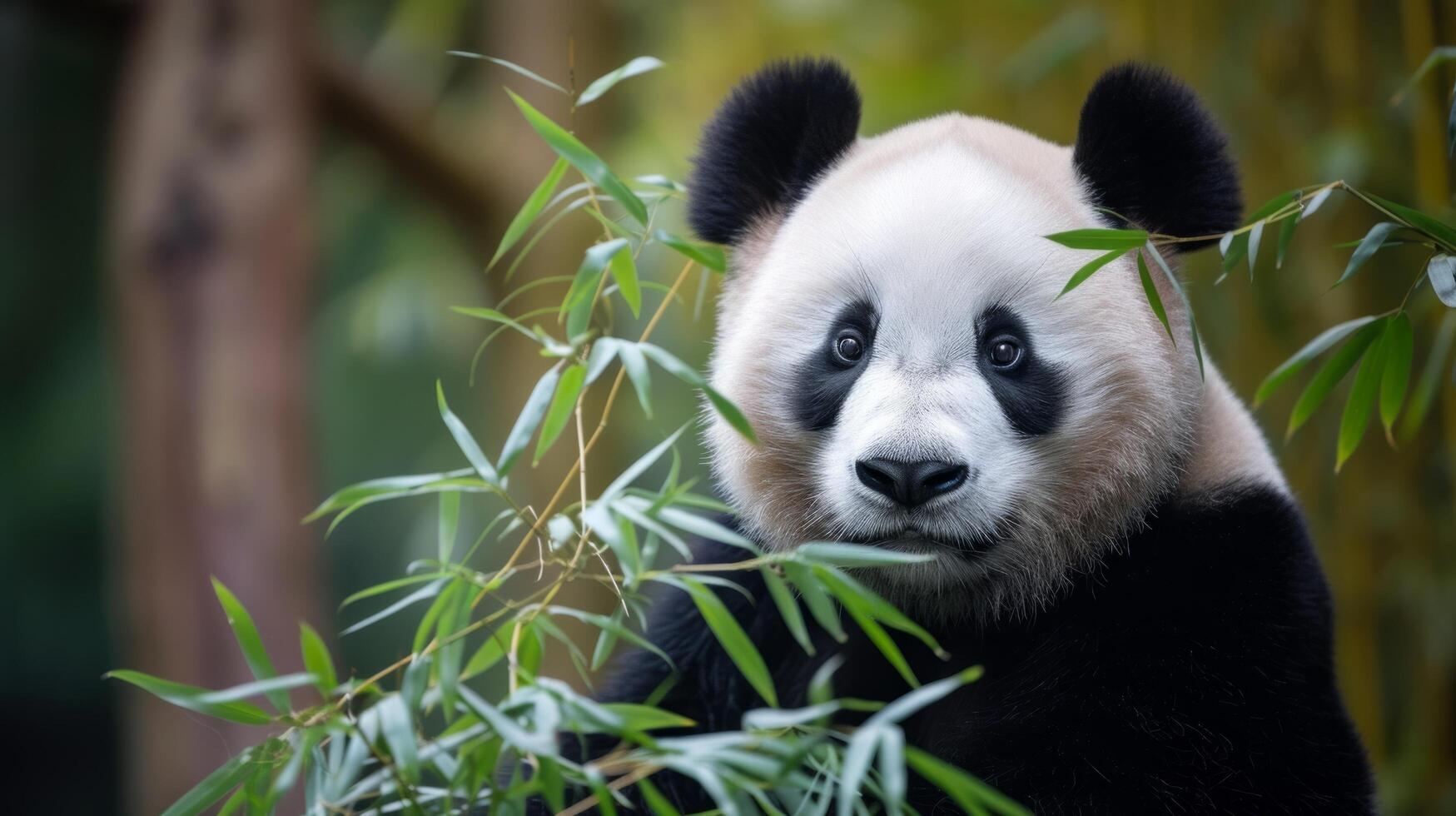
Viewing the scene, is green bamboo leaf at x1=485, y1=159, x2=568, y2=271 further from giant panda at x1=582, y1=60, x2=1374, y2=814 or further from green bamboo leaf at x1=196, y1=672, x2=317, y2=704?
green bamboo leaf at x1=196, y1=672, x2=317, y2=704

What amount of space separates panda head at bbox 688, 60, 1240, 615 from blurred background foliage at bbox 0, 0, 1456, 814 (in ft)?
2.68

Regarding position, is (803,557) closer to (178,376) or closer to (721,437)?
(721,437)

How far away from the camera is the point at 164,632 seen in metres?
4.26

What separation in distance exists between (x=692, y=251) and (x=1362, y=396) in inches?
38.2

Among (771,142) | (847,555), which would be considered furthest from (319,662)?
(771,142)

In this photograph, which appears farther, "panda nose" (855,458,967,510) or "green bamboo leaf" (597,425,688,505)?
"panda nose" (855,458,967,510)

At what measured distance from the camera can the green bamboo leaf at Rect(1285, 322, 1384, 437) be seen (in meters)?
1.74

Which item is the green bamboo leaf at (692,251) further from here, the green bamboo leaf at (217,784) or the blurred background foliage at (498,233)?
the blurred background foliage at (498,233)

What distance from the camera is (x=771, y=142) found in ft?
7.31

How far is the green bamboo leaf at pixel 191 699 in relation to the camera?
1.30m

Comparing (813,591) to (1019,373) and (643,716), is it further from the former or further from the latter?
(1019,373)

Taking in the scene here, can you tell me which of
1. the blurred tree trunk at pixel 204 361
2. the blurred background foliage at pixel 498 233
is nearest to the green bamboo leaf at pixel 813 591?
the blurred background foliage at pixel 498 233

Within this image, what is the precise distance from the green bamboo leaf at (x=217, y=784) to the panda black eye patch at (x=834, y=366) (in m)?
0.95

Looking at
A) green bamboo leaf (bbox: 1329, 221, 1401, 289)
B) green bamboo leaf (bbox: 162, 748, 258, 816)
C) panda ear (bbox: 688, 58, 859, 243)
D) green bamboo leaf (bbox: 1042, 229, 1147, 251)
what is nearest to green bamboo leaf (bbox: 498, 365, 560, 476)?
green bamboo leaf (bbox: 162, 748, 258, 816)
